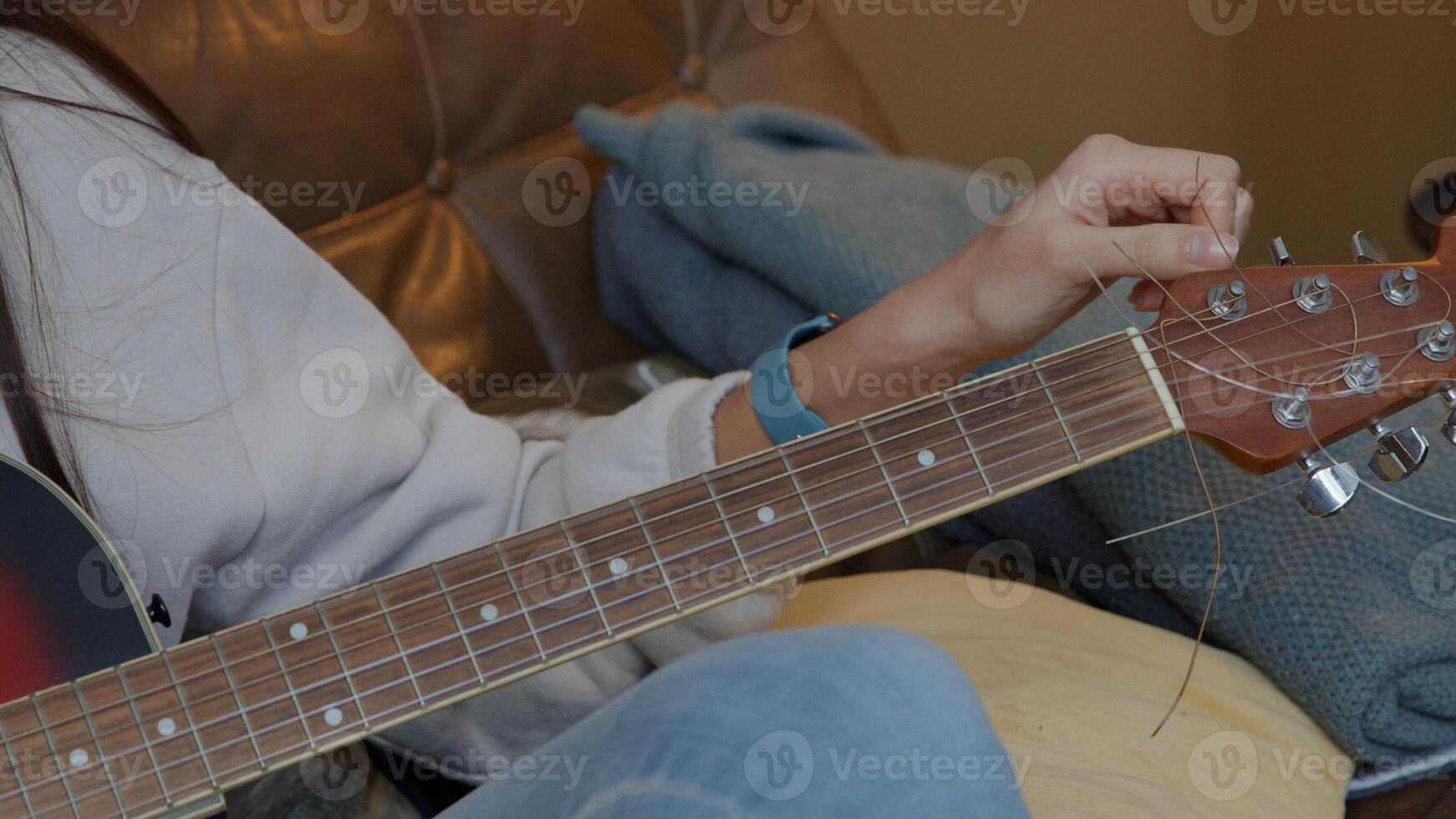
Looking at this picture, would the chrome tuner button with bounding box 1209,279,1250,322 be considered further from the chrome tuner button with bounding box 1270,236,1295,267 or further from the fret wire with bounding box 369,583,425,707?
the fret wire with bounding box 369,583,425,707

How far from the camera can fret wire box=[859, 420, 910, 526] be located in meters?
0.52

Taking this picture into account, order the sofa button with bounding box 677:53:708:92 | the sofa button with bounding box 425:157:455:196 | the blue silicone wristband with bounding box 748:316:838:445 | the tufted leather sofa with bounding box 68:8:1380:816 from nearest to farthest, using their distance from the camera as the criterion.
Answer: the blue silicone wristband with bounding box 748:316:838:445
the tufted leather sofa with bounding box 68:8:1380:816
the sofa button with bounding box 425:157:455:196
the sofa button with bounding box 677:53:708:92

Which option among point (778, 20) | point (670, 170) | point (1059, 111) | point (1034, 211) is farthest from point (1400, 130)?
point (1034, 211)

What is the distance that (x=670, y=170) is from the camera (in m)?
0.94

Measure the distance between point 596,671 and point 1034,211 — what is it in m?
0.36

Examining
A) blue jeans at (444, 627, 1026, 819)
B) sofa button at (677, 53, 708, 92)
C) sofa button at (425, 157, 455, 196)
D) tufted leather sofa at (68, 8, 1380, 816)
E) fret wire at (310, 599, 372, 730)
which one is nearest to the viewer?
blue jeans at (444, 627, 1026, 819)

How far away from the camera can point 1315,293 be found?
512 mm

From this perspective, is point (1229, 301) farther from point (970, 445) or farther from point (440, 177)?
point (440, 177)

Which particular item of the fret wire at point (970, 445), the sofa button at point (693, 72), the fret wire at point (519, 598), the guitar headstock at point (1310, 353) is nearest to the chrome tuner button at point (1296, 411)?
the guitar headstock at point (1310, 353)

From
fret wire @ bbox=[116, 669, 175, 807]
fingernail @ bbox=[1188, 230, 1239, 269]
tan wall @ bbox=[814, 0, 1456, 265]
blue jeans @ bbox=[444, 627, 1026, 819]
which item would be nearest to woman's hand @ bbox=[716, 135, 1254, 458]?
fingernail @ bbox=[1188, 230, 1239, 269]

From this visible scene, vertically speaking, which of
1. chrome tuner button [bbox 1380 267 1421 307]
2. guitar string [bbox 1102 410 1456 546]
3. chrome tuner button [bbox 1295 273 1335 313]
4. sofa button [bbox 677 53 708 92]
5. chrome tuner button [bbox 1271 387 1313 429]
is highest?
sofa button [bbox 677 53 708 92]

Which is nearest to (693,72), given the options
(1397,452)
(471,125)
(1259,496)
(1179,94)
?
(471,125)

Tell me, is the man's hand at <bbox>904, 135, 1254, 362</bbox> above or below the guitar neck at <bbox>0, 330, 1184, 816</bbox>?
above

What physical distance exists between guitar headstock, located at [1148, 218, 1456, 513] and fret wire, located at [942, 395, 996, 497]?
9 centimetres
